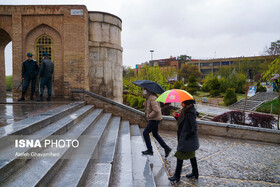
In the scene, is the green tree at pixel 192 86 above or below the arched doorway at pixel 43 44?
below

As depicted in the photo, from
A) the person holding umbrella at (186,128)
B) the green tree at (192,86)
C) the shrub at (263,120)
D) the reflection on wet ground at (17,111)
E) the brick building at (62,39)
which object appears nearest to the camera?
the person holding umbrella at (186,128)

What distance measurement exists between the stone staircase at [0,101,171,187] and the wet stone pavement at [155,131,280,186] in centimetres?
77

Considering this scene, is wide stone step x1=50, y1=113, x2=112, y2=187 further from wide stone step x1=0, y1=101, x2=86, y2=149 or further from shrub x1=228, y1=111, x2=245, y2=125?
shrub x1=228, y1=111, x2=245, y2=125

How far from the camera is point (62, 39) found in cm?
952

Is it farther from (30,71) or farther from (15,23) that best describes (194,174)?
(15,23)

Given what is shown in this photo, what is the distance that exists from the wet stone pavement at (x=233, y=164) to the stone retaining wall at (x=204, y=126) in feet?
1.43

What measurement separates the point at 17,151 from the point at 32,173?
50 cm

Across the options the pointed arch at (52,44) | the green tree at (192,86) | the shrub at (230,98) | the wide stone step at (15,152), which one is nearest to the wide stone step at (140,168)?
the wide stone step at (15,152)

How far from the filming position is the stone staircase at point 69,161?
101 inches

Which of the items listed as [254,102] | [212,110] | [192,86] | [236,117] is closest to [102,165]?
[236,117]

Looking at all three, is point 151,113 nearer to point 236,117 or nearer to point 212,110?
point 236,117

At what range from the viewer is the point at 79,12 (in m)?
9.27

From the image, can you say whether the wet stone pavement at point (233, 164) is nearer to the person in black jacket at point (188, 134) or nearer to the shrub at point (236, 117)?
the person in black jacket at point (188, 134)

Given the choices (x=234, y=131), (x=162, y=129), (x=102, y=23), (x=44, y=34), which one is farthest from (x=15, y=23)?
(x=234, y=131)
